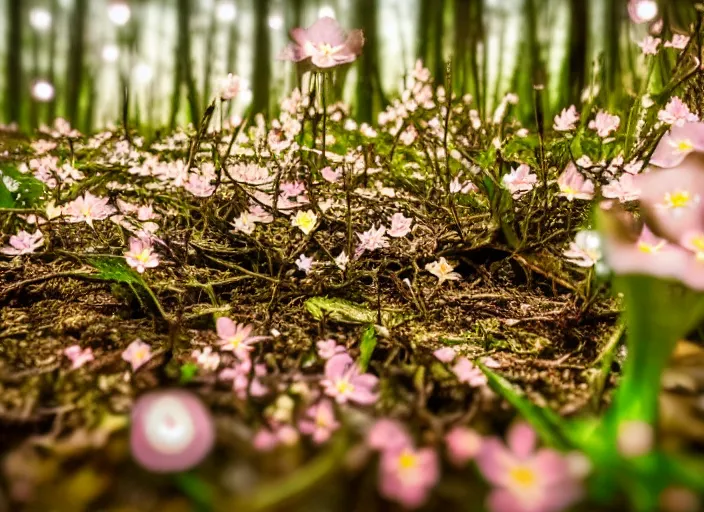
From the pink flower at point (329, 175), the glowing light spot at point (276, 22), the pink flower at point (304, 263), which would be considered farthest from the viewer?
the glowing light spot at point (276, 22)

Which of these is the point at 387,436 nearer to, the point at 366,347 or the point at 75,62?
the point at 366,347

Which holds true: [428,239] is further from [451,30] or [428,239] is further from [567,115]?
[451,30]

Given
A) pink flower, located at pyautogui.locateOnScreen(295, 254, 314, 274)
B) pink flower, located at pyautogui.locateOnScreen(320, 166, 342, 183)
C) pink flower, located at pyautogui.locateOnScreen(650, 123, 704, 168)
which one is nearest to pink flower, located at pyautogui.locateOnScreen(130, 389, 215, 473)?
pink flower, located at pyautogui.locateOnScreen(295, 254, 314, 274)

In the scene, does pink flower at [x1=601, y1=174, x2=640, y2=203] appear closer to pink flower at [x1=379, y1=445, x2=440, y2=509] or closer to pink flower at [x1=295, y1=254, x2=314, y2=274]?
pink flower at [x1=295, y1=254, x2=314, y2=274]

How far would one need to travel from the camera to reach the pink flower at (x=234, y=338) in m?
0.88

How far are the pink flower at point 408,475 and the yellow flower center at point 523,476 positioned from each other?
0.09m

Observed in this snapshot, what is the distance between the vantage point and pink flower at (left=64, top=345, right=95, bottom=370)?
846mm

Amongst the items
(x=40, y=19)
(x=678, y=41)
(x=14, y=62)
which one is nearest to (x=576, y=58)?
(x=678, y=41)

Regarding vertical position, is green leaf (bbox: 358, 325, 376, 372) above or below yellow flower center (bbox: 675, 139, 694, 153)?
below

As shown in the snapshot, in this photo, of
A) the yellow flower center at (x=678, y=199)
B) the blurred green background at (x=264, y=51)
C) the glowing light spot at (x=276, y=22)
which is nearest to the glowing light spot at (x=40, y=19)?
the blurred green background at (x=264, y=51)

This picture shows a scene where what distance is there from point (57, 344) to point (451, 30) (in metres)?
3.57

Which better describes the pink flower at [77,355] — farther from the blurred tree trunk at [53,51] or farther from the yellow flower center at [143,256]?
the blurred tree trunk at [53,51]

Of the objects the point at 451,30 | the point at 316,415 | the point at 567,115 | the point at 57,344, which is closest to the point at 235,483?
the point at 316,415

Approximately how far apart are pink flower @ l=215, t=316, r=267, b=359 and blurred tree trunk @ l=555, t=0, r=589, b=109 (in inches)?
125
